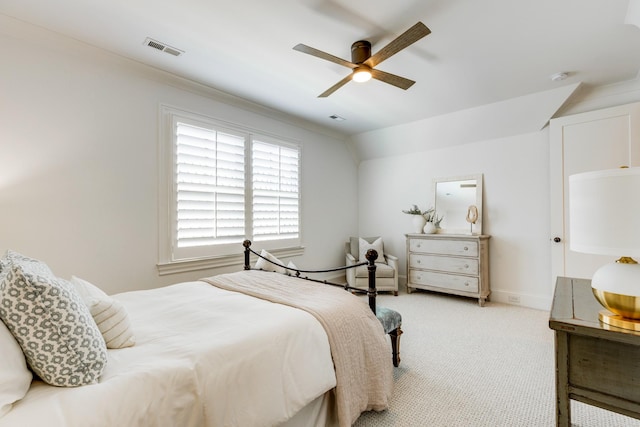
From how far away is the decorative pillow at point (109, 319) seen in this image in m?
1.29

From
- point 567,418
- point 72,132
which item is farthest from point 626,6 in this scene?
point 72,132

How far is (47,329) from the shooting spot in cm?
99

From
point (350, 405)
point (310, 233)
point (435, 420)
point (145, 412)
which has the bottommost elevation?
point (435, 420)

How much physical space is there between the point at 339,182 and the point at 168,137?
3020 millimetres

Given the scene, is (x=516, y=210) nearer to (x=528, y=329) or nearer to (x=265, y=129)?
(x=528, y=329)

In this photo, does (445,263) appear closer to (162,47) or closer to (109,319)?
(109,319)

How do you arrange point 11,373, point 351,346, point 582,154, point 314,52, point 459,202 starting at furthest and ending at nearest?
point 459,202
point 582,154
point 314,52
point 351,346
point 11,373

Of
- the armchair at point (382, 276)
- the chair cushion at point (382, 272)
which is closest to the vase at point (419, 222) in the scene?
the armchair at point (382, 276)

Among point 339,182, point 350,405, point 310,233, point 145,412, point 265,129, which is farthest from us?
→ point 339,182

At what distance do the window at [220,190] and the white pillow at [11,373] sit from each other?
2.18 metres

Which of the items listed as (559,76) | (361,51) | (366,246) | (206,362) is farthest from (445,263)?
(206,362)

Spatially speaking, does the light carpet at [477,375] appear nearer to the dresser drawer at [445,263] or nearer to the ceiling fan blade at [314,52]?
the dresser drawer at [445,263]

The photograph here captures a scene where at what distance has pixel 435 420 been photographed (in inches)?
70.9

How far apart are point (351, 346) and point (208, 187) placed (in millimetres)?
2524
